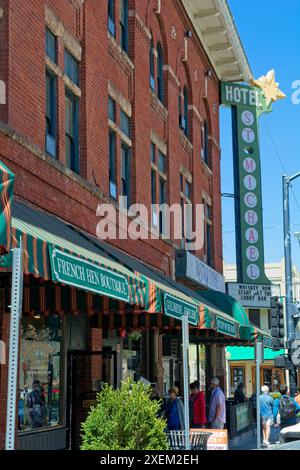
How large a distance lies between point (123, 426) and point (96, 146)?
30.9ft

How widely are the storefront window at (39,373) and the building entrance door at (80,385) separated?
0.55 meters

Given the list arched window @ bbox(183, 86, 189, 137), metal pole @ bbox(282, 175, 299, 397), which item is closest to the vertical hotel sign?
arched window @ bbox(183, 86, 189, 137)

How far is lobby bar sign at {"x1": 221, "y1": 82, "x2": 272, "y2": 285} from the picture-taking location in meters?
33.3

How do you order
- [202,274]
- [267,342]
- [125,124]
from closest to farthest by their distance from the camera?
[125,124]
[202,274]
[267,342]

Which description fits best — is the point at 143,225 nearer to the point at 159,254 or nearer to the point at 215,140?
the point at 159,254

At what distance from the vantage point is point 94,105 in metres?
17.5

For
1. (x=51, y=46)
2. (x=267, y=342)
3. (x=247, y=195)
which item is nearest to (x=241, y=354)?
(x=247, y=195)

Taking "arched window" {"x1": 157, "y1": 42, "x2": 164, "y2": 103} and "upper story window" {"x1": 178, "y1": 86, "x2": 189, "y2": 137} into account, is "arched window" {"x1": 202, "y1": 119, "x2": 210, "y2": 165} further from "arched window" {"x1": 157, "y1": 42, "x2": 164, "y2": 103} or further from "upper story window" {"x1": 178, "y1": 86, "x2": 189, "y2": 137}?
"arched window" {"x1": 157, "y1": 42, "x2": 164, "y2": 103}

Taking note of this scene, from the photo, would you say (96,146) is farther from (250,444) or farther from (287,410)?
(250,444)

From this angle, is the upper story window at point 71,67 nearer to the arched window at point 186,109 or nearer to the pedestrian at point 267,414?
the pedestrian at point 267,414

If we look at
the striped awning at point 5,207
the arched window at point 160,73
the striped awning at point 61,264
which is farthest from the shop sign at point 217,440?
the arched window at point 160,73

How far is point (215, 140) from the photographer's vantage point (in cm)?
3403

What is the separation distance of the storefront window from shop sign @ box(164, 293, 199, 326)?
2410 millimetres
